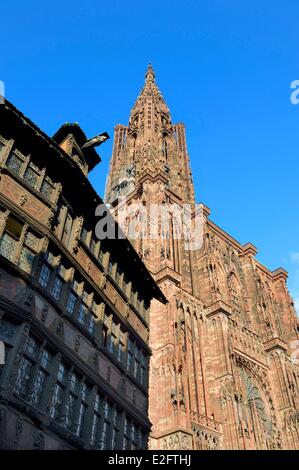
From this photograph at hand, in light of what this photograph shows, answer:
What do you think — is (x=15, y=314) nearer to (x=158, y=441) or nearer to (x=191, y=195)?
(x=158, y=441)

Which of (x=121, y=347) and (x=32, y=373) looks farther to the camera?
(x=121, y=347)

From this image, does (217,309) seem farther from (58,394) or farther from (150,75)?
(150,75)

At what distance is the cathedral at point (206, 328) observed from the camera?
2814 cm

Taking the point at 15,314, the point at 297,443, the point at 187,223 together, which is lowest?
the point at 15,314

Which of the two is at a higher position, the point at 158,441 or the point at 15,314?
the point at 158,441

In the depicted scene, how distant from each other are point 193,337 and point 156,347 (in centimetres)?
549

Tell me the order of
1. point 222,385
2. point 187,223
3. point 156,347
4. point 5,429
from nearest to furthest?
point 5,429, point 156,347, point 222,385, point 187,223

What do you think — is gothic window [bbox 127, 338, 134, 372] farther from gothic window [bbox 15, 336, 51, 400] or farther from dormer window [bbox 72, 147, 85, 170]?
dormer window [bbox 72, 147, 85, 170]

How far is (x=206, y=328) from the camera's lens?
35.7 m

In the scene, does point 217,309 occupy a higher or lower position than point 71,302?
higher

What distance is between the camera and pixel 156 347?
95.1ft

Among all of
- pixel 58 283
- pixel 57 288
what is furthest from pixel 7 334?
pixel 58 283
